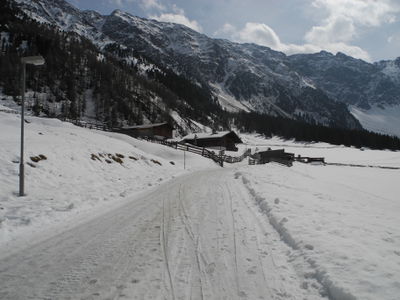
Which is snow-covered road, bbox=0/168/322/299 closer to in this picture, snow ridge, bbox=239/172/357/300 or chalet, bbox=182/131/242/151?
snow ridge, bbox=239/172/357/300

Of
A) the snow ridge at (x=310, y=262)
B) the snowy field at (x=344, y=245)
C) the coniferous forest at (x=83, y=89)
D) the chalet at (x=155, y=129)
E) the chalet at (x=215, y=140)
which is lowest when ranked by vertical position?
the snow ridge at (x=310, y=262)

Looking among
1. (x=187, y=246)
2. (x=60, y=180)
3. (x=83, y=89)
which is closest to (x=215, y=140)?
(x=60, y=180)

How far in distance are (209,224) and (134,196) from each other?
6503 mm

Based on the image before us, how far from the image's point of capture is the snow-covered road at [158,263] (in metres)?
4.67

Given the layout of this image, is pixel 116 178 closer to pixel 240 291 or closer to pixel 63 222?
pixel 63 222

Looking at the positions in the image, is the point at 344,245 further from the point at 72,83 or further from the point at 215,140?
the point at 72,83

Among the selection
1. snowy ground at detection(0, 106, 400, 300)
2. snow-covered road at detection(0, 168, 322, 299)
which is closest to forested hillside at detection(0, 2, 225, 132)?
snowy ground at detection(0, 106, 400, 300)

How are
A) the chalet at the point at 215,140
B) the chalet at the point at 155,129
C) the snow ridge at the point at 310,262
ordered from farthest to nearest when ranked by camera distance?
the chalet at the point at 155,129, the chalet at the point at 215,140, the snow ridge at the point at 310,262

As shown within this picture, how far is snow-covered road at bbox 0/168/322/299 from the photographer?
4672 mm

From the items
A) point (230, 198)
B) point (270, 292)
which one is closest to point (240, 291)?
point (270, 292)

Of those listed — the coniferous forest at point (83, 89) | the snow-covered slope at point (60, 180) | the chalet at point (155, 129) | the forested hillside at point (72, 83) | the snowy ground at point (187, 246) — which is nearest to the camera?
the snowy ground at point (187, 246)

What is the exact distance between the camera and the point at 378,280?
4.73 metres

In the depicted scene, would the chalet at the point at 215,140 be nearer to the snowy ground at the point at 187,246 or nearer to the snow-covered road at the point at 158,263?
the snowy ground at the point at 187,246

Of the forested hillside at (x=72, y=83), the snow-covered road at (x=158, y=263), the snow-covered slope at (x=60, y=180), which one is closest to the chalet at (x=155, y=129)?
the forested hillside at (x=72, y=83)
